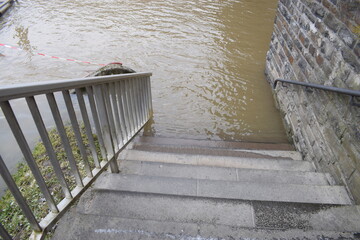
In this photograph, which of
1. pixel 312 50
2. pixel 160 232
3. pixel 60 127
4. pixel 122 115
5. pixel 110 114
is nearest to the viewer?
pixel 60 127

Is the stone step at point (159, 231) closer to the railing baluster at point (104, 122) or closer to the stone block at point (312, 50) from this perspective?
the railing baluster at point (104, 122)

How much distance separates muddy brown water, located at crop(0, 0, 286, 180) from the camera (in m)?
4.65

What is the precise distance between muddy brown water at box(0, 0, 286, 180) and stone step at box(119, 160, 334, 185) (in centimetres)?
156

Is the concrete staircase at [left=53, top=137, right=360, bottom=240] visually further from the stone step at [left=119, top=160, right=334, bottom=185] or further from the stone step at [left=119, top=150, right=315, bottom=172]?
Answer: the stone step at [left=119, top=150, right=315, bottom=172]

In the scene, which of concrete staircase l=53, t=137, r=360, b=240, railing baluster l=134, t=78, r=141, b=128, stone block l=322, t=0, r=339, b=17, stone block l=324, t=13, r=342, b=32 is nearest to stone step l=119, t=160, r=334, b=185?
concrete staircase l=53, t=137, r=360, b=240

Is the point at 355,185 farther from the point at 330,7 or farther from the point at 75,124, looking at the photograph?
the point at 75,124

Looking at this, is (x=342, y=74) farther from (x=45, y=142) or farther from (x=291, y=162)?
(x=45, y=142)

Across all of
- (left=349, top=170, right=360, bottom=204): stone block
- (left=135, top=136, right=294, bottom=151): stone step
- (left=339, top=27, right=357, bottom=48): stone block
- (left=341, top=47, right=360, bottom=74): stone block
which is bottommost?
(left=135, top=136, right=294, bottom=151): stone step

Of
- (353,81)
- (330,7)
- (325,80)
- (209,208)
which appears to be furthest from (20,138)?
(330,7)

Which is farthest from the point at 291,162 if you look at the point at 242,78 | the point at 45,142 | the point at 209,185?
the point at 242,78

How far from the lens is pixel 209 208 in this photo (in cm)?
183

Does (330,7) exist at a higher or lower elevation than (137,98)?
higher

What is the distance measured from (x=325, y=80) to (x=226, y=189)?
172 cm

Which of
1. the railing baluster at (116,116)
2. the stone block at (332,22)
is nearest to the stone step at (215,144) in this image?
the railing baluster at (116,116)
